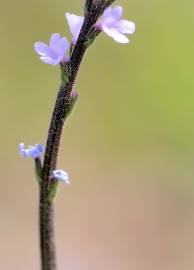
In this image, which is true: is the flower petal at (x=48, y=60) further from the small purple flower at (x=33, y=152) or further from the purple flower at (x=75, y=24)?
the small purple flower at (x=33, y=152)

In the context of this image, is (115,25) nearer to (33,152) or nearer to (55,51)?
(55,51)

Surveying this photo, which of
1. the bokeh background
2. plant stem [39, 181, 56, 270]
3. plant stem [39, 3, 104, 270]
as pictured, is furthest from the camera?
the bokeh background

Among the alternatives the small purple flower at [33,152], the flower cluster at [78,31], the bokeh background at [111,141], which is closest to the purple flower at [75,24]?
the flower cluster at [78,31]

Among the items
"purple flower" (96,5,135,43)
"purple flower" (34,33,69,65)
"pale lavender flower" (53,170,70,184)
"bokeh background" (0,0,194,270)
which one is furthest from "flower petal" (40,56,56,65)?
"bokeh background" (0,0,194,270)

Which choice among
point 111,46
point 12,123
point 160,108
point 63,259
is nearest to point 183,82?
point 160,108

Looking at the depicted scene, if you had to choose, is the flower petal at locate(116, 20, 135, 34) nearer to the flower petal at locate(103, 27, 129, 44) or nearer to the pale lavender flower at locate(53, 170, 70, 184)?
the flower petal at locate(103, 27, 129, 44)

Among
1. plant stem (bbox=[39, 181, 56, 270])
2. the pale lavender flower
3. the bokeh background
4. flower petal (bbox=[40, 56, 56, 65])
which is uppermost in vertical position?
the bokeh background

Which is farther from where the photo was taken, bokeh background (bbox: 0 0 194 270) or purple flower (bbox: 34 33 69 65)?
bokeh background (bbox: 0 0 194 270)
